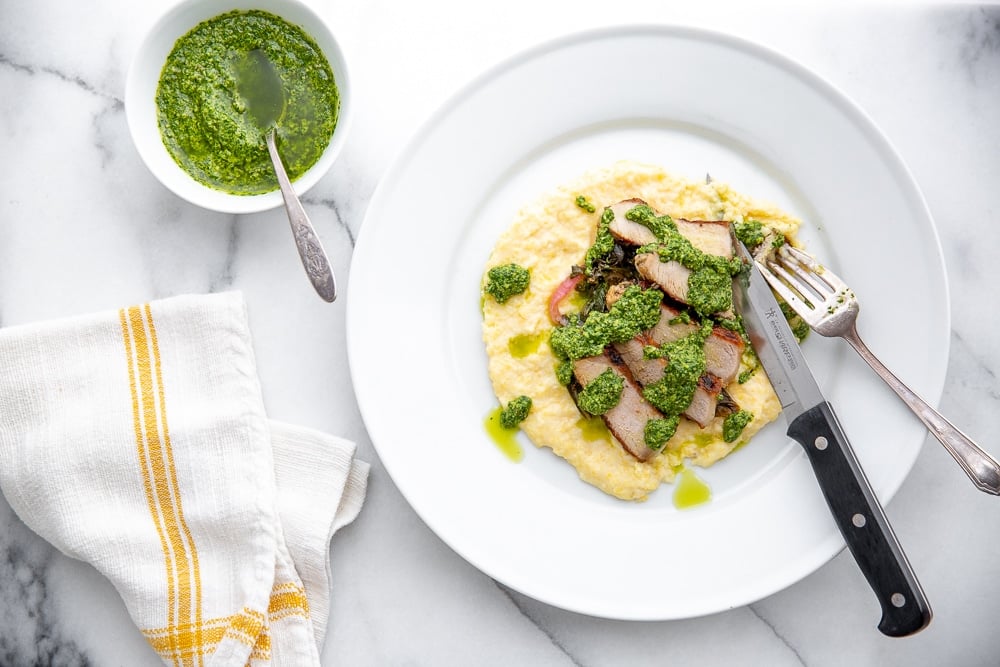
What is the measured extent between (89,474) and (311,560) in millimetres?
1166

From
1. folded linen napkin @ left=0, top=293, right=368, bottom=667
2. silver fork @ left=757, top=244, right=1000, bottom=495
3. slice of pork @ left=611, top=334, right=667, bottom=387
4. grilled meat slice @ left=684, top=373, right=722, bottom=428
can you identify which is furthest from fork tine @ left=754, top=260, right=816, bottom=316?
folded linen napkin @ left=0, top=293, right=368, bottom=667

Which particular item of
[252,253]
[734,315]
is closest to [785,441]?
[734,315]

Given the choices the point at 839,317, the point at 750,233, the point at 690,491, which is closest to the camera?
the point at 839,317

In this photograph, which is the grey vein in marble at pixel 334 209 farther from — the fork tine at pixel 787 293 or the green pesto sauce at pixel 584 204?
the fork tine at pixel 787 293

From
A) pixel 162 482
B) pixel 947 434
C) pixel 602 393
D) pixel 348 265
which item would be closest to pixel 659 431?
pixel 602 393

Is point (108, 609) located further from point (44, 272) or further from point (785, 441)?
point (785, 441)

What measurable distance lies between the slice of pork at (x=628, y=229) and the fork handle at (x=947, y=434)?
41.2 inches

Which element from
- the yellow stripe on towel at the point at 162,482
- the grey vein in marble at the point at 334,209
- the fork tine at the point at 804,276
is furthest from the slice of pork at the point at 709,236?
the yellow stripe on towel at the point at 162,482

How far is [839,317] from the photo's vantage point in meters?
3.76

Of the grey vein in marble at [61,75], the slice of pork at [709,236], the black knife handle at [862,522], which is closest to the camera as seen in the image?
the black knife handle at [862,522]

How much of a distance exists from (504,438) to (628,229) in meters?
1.21

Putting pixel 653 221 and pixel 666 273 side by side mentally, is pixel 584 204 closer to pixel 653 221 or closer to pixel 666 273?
pixel 653 221

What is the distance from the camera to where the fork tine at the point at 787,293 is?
380 cm

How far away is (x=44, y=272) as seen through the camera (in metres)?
4.20
